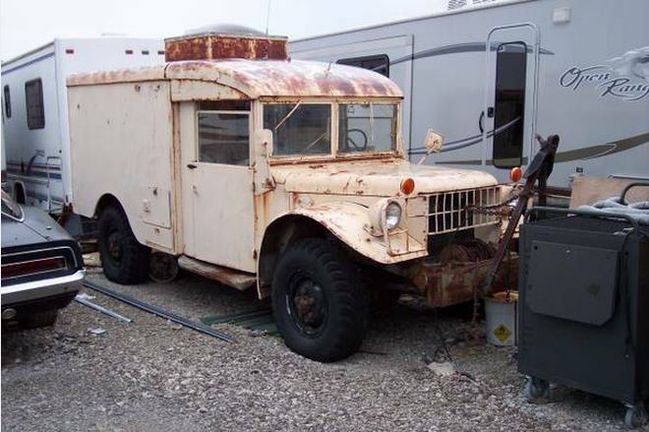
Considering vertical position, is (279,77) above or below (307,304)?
above

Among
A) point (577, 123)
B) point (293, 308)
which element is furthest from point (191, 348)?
point (577, 123)

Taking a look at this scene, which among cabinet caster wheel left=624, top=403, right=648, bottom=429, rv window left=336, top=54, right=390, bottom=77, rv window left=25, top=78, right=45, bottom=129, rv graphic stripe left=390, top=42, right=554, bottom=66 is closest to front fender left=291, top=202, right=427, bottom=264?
cabinet caster wheel left=624, top=403, right=648, bottom=429

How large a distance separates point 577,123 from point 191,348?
3855 millimetres

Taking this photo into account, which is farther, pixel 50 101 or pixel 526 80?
pixel 50 101

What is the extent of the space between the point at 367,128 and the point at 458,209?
136 cm

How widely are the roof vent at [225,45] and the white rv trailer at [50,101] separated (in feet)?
11.2

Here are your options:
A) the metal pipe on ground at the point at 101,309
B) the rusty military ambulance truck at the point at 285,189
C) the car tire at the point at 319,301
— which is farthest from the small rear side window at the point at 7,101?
the car tire at the point at 319,301

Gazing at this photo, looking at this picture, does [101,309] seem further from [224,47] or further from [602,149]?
[602,149]

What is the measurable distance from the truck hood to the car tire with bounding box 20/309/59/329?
6.18 feet

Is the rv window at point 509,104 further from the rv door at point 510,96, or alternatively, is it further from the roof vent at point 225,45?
the roof vent at point 225,45

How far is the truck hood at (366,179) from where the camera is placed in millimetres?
5098

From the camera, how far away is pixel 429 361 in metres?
5.21

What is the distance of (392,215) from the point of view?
483cm

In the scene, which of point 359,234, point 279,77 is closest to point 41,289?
point 359,234
